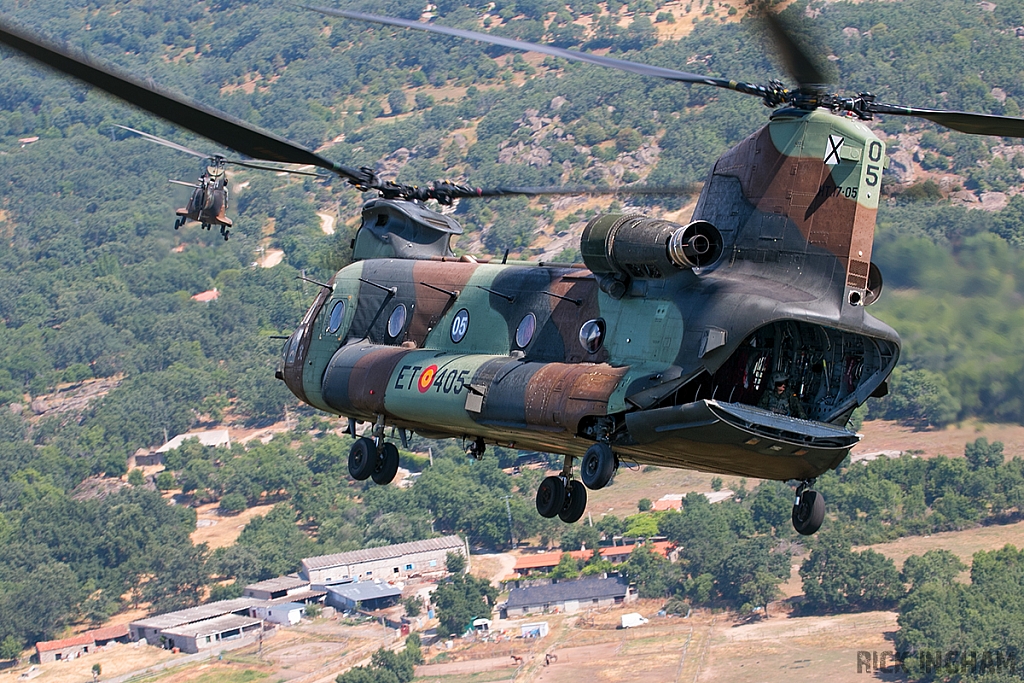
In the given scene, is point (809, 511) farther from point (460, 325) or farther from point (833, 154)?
point (460, 325)

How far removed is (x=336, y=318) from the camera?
3378 centimetres

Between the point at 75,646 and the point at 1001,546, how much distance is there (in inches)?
2529

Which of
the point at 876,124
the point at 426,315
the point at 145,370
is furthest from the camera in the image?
the point at 145,370

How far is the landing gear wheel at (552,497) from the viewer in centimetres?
2817

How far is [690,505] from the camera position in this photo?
128 m

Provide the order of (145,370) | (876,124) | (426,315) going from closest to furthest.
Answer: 1. (426,315)
2. (876,124)
3. (145,370)

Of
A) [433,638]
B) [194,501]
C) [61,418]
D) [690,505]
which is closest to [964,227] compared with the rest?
[433,638]

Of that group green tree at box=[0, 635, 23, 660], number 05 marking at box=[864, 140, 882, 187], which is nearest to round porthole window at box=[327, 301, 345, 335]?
number 05 marking at box=[864, 140, 882, 187]

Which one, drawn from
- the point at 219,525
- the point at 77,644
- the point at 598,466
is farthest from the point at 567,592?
the point at 598,466

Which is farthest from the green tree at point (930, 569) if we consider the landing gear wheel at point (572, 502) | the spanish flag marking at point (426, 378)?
the landing gear wheel at point (572, 502)

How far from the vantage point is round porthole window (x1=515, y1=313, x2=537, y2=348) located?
28344 millimetres

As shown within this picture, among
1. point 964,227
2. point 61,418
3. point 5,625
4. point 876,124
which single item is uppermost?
point 876,124

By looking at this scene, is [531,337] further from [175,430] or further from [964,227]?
[175,430]

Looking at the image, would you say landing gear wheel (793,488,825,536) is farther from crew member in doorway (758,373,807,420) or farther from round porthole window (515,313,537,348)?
round porthole window (515,313,537,348)
